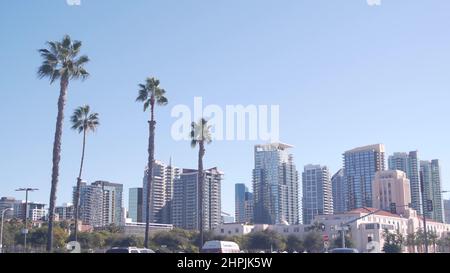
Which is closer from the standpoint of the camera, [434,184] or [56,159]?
[56,159]

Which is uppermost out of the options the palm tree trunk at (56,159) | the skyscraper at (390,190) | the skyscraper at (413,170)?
the skyscraper at (413,170)

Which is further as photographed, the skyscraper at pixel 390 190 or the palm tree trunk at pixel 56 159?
the skyscraper at pixel 390 190

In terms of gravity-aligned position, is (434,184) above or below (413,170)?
below

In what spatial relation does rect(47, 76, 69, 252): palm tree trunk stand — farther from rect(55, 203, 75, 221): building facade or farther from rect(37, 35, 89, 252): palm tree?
rect(55, 203, 75, 221): building facade

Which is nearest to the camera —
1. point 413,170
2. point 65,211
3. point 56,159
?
point 56,159

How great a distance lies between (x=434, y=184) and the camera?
189m

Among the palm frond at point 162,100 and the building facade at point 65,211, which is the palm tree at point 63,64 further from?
the building facade at point 65,211

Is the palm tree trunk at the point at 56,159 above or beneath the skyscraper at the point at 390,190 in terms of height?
beneath

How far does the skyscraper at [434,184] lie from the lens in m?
184

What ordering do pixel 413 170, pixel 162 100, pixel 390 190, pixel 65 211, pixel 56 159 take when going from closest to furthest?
pixel 56 159, pixel 162 100, pixel 390 190, pixel 65 211, pixel 413 170

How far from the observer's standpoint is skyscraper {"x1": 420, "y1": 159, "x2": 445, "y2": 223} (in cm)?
18388

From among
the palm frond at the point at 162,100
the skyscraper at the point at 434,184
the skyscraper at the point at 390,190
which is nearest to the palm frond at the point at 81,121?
the palm frond at the point at 162,100

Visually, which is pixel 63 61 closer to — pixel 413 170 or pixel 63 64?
pixel 63 64

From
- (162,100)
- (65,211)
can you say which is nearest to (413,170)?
(65,211)
